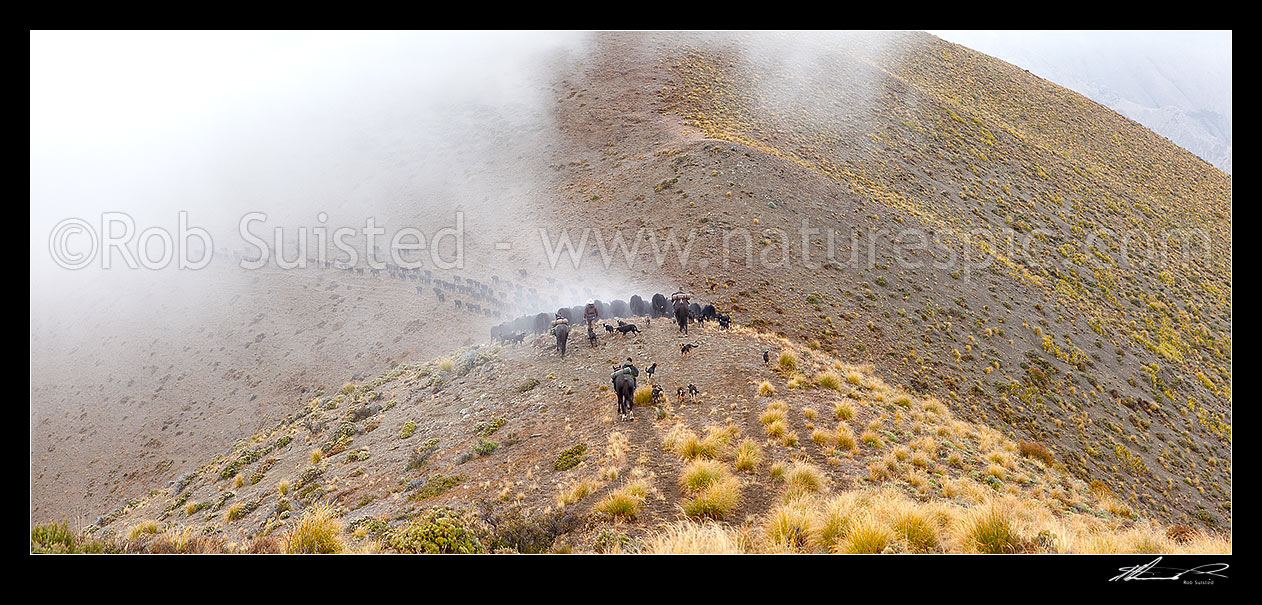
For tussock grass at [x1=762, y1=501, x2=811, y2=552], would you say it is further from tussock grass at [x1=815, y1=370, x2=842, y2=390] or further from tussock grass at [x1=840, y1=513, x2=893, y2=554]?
tussock grass at [x1=815, y1=370, x2=842, y2=390]

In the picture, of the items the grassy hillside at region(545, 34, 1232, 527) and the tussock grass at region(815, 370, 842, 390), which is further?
the grassy hillside at region(545, 34, 1232, 527)

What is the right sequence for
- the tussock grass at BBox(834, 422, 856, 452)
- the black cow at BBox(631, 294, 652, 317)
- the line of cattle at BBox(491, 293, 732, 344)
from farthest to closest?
the black cow at BBox(631, 294, 652, 317) → the line of cattle at BBox(491, 293, 732, 344) → the tussock grass at BBox(834, 422, 856, 452)

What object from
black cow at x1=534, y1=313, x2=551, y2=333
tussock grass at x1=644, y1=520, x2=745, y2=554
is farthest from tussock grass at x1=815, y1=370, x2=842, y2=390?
black cow at x1=534, y1=313, x2=551, y2=333

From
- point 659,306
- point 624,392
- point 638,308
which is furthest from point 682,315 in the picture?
point 624,392

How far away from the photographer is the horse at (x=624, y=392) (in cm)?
1245

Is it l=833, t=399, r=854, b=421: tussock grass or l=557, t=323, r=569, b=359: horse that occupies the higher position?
l=557, t=323, r=569, b=359: horse

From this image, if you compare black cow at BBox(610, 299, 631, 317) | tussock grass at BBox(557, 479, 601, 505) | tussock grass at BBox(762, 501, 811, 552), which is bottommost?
tussock grass at BBox(557, 479, 601, 505)

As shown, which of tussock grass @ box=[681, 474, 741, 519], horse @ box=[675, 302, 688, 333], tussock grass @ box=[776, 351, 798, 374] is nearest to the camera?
tussock grass @ box=[681, 474, 741, 519]

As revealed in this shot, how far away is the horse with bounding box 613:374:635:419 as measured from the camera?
1245 cm

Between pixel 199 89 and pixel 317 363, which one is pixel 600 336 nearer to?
pixel 317 363

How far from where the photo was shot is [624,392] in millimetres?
12531

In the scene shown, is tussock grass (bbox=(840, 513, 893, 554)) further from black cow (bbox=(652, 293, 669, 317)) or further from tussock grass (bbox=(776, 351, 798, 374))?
black cow (bbox=(652, 293, 669, 317))

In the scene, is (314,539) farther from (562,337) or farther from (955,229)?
(955,229)
